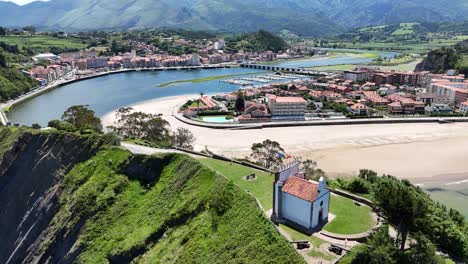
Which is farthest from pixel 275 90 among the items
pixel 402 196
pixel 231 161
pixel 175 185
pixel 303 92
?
pixel 402 196

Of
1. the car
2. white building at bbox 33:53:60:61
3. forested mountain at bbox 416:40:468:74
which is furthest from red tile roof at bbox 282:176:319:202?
white building at bbox 33:53:60:61

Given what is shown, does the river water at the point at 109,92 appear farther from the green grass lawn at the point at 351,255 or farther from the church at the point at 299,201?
the green grass lawn at the point at 351,255

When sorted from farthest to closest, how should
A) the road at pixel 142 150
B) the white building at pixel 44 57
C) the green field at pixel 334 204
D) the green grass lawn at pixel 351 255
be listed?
the white building at pixel 44 57 < the road at pixel 142 150 < the green field at pixel 334 204 < the green grass lawn at pixel 351 255

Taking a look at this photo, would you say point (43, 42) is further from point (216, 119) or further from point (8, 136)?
point (8, 136)

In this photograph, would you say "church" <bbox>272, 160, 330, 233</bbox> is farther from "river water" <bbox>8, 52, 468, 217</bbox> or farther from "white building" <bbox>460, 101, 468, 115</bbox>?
"white building" <bbox>460, 101, 468, 115</bbox>

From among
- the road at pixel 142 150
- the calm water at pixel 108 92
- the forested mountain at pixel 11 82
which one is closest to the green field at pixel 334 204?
the road at pixel 142 150
